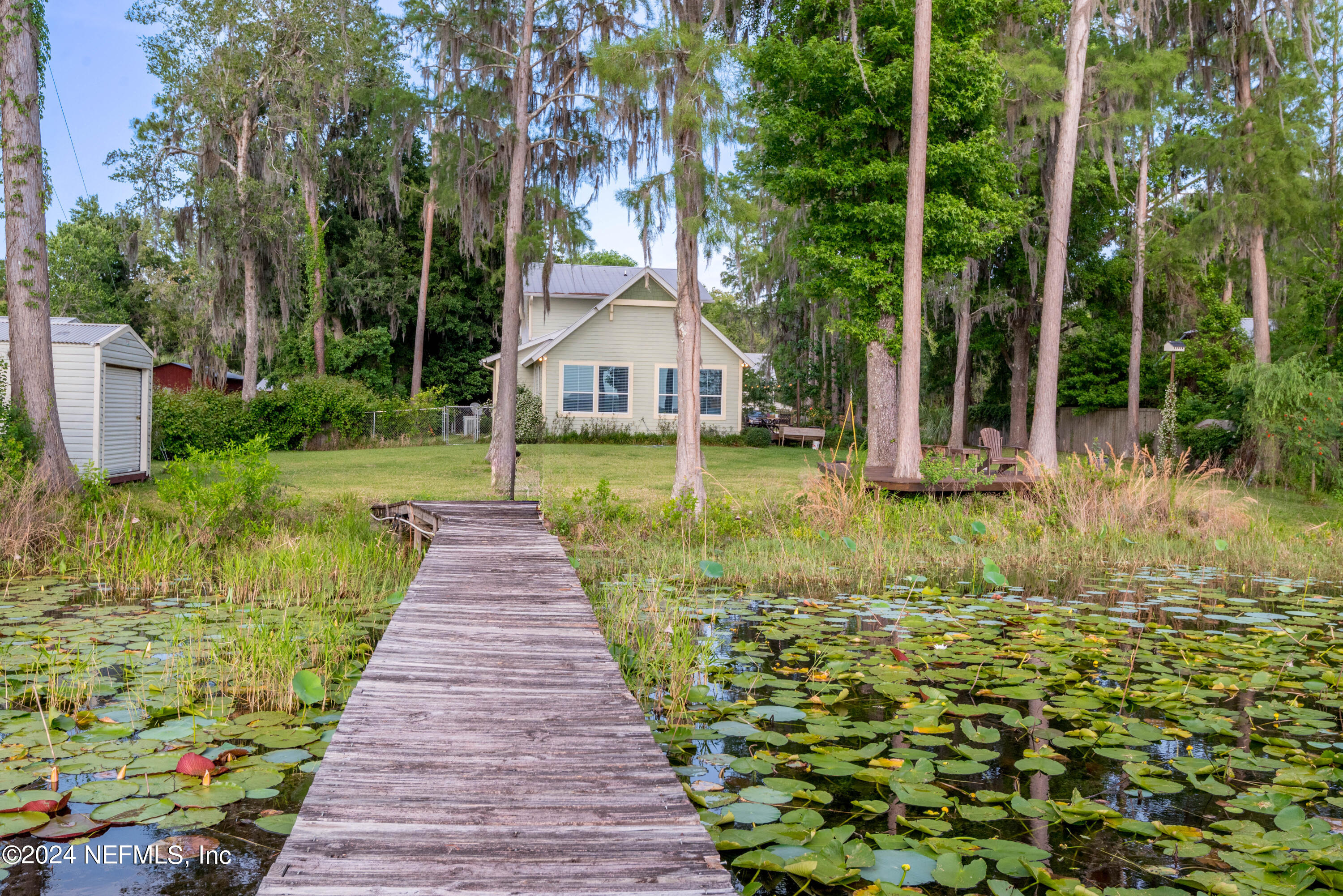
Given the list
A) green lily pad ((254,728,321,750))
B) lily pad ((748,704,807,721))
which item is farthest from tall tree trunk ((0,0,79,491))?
lily pad ((748,704,807,721))

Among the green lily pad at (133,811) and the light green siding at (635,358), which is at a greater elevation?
the light green siding at (635,358)

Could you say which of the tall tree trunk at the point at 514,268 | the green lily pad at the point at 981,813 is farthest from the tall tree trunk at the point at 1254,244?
the green lily pad at the point at 981,813

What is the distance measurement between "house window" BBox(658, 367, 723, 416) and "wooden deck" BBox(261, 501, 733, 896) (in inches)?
903

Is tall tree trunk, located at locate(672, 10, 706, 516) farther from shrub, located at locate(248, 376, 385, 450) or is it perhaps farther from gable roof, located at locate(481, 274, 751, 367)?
shrub, located at locate(248, 376, 385, 450)

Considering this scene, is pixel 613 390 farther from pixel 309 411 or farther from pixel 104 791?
pixel 104 791

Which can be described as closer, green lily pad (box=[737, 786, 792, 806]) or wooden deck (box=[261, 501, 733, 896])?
wooden deck (box=[261, 501, 733, 896])

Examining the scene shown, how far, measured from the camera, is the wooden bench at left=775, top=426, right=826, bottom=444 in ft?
90.9

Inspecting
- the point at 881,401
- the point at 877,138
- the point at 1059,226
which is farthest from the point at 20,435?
the point at 1059,226

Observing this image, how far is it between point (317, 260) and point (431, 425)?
6.65 m

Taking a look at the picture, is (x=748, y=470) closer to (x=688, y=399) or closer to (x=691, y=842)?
(x=688, y=399)

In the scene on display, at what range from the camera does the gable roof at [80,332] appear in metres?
14.0

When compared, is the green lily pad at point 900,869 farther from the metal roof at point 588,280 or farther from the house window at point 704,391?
the metal roof at point 588,280

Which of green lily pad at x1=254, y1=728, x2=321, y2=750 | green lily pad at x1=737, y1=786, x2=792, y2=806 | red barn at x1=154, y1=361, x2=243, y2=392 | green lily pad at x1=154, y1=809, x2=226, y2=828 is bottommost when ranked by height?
green lily pad at x1=254, y1=728, x2=321, y2=750

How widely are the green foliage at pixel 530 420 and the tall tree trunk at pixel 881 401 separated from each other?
41.5ft
